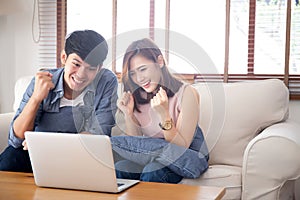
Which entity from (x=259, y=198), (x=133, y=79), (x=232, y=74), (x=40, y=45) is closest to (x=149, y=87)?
(x=133, y=79)

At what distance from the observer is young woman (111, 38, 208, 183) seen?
143cm

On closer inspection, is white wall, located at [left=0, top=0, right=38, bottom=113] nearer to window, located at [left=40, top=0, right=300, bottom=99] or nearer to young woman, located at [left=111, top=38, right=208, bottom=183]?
window, located at [left=40, top=0, right=300, bottom=99]

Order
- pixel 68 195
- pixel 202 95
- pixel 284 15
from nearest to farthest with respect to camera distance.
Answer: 1. pixel 68 195
2. pixel 202 95
3. pixel 284 15

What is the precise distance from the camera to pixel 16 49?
121 inches

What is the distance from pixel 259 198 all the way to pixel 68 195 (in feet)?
2.77

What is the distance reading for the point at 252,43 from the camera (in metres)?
2.58

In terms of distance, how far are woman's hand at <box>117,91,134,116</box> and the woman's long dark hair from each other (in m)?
0.02

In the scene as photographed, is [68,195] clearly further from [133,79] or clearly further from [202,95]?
[202,95]

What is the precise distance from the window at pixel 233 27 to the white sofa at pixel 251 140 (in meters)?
0.32

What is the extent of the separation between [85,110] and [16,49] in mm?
1576

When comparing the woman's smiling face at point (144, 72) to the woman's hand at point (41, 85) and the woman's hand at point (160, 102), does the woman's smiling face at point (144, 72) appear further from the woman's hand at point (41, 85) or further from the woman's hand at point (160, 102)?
the woman's hand at point (41, 85)

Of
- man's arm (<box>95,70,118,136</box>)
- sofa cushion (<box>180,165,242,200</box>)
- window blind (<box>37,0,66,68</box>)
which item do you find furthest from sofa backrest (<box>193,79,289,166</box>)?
window blind (<box>37,0,66,68</box>)

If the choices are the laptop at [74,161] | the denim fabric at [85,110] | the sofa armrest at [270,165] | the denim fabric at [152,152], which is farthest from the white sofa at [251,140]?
the laptop at [74,161]

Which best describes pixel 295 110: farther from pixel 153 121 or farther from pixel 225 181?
pixel 153 121
